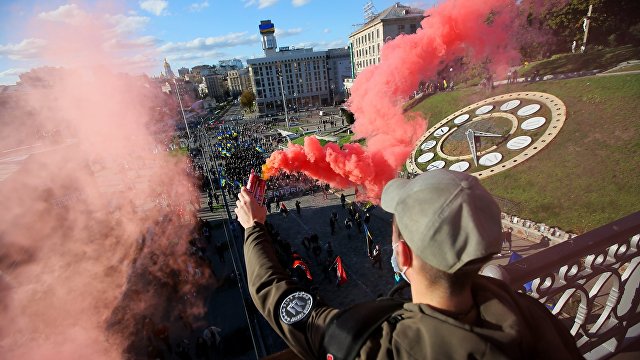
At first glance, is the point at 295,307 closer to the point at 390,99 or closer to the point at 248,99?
the point at 390,99

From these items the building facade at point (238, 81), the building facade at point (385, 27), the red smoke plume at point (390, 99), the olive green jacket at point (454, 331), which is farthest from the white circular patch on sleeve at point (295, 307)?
the building facade at point (238, 81)

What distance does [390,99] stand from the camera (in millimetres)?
20938

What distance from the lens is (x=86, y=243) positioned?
1524 cm

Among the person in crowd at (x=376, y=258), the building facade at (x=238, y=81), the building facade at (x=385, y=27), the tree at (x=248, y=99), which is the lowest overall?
the person in crowd at (x=376, y=258)

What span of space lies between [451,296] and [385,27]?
59.6 meters

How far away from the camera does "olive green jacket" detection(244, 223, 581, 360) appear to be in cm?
140

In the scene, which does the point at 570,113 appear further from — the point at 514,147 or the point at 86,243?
the point at 86,243

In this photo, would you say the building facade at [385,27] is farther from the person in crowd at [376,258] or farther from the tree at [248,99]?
the tree at [248,99]

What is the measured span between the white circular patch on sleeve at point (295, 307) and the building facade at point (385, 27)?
176ft

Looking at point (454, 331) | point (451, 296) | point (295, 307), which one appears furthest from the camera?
point (295, 307)

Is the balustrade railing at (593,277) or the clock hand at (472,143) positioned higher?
the balustrade railing at (593,277)

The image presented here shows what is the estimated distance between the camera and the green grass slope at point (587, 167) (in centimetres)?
1623

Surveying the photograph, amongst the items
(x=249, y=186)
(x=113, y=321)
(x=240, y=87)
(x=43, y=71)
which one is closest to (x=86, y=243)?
(x=113, y=321)

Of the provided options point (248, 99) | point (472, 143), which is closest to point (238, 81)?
point (248, 99)
